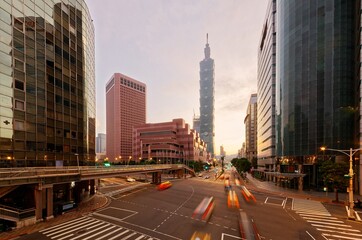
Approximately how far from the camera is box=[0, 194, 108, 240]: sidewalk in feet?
84.6

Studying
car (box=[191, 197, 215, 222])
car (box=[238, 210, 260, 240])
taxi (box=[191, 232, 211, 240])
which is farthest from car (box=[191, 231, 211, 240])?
car (box=[191, 197, 215, 222])

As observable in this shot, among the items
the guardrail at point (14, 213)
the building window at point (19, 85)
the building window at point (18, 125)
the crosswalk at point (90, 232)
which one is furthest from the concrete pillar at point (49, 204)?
the building window at point (19, 85)

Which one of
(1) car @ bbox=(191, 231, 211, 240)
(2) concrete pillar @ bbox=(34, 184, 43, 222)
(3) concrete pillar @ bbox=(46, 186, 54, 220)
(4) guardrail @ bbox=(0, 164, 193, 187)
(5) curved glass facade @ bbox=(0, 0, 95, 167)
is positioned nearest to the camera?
(1) car @ bbox=(191, 231, 211, 240)

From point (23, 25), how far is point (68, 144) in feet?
82.7

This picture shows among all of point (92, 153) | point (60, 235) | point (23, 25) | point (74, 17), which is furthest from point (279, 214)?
point (74, 17)

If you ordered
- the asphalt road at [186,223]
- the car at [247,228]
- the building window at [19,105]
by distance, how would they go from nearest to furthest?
1. the car at [247,228]
2. the asphalt road at [186,223]
3. the building window at [19,105]

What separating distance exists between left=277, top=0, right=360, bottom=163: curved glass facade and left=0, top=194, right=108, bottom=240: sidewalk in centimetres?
5987

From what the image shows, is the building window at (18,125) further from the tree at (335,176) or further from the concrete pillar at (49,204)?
the tree at (335,176)

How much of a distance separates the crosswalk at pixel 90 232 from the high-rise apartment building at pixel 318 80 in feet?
195

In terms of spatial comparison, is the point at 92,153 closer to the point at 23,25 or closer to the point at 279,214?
the point at 23,25

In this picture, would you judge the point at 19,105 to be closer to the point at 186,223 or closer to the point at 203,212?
the point at 186,223

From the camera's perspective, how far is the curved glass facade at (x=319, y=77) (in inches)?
2436

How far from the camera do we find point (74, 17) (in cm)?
5419

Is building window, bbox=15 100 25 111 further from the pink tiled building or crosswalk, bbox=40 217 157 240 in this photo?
the pink tiled building
